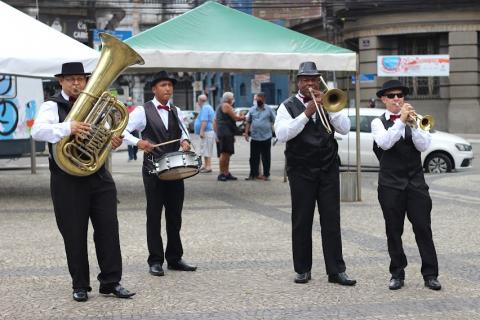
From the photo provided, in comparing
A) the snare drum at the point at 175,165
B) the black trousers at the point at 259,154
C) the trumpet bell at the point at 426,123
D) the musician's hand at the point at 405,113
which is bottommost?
the black trousers at the point at 259,154

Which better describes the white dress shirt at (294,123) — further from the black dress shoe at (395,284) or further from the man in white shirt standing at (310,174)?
the black dress shoe at (395,284)

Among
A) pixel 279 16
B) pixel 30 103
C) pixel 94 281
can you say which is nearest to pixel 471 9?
pixel 279 16

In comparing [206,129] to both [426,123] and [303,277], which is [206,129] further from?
[426,123]

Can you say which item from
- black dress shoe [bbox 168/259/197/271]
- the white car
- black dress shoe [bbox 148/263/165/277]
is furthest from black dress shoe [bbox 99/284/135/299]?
the white car

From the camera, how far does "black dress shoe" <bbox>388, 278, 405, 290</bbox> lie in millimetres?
7055

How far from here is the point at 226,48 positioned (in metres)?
13.6

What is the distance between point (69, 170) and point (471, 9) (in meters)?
32.8

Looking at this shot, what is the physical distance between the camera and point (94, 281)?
758 centimetres

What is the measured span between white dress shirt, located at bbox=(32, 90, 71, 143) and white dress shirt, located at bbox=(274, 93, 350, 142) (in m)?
1.95

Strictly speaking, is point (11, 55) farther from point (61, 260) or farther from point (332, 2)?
point (332, 2)

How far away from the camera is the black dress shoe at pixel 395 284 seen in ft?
23.1

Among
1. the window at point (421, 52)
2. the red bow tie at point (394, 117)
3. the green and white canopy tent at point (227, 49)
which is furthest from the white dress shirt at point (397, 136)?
the window at point (421, 52)

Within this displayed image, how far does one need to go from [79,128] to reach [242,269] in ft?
7.96

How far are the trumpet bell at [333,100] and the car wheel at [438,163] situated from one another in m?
12.5
